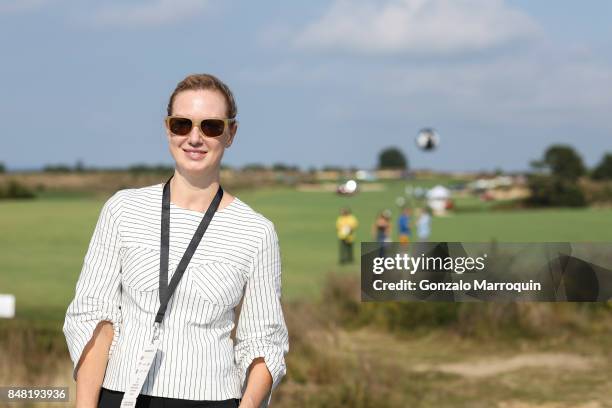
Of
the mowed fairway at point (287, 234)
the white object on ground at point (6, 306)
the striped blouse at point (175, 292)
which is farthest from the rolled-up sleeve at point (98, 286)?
the mowed fairway at point (287, 234)

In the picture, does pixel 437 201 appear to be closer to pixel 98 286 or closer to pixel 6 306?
pixel 6 306

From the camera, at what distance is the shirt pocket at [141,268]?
277 centimetres

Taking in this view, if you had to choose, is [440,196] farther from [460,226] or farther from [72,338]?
[72,338]

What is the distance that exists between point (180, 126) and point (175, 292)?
0.52 metres

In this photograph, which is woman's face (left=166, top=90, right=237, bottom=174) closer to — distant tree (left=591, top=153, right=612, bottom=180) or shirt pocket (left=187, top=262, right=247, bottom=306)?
shirt pocket (left=187, top=262, right=247, bottom=306)

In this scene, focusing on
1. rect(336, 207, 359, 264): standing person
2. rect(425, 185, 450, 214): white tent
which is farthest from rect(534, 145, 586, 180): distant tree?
rect(336, 207, 359, 264): standing person

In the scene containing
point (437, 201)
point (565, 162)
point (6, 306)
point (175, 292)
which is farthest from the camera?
point (565, 162)

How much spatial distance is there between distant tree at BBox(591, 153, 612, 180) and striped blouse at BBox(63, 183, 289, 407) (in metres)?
64.0

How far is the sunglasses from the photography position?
2.86 meters

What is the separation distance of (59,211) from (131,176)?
1138cm

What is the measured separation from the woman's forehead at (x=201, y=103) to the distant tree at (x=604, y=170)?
6405cm

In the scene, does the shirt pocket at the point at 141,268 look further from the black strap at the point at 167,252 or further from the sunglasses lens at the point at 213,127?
the sunglasses lens at the point at 213,127

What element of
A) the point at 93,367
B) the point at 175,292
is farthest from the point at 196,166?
the point at 93,367

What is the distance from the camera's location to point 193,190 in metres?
2.88
